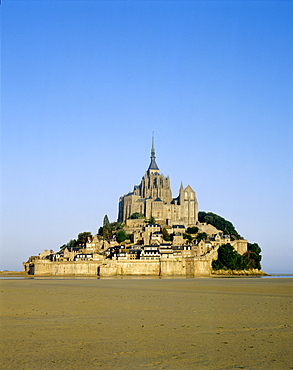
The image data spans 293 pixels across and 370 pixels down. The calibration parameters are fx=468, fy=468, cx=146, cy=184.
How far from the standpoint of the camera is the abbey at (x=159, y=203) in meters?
143

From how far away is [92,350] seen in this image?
1348cm

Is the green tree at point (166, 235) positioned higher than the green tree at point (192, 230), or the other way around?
the green tree at point (192, 230)

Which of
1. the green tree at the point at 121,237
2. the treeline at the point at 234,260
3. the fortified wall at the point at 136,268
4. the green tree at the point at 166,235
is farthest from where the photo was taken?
the green tree at the point at 121,237

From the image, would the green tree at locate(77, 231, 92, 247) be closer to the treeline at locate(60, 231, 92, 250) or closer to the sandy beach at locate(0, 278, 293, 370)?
the treeline at locate(60, 231, 92, 250)

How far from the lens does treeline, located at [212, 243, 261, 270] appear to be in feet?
332

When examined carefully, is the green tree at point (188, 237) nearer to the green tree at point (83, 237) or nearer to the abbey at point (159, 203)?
the abbey at point (159, 203)

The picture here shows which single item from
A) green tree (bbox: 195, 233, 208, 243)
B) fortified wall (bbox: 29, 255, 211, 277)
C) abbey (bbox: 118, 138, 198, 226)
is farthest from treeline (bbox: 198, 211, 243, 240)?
fortified wall (bbox: 29, 255, 211, 277)

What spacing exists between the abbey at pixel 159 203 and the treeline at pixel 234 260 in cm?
3029

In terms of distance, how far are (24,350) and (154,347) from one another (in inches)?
148

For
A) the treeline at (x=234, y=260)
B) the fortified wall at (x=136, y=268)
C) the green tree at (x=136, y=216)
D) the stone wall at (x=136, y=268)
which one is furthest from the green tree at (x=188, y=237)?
the stone wall at (x=136, y=268)

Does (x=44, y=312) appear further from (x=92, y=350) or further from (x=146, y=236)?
(x=146, y=236)

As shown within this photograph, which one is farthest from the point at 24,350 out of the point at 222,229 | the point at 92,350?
the point at 222,229

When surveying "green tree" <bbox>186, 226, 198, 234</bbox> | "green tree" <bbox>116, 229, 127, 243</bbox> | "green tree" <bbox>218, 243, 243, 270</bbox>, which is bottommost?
"green tree" <bbox>218, 243, 243, 270</bbox>

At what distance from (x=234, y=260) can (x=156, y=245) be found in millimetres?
17487
